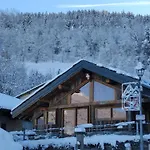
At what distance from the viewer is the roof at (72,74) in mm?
12974

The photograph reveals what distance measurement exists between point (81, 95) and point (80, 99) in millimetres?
172

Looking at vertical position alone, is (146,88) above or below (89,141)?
above

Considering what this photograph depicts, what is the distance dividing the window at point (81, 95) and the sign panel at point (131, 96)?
92.2 inches

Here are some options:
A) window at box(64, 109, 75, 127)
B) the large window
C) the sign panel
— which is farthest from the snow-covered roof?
the sign panel

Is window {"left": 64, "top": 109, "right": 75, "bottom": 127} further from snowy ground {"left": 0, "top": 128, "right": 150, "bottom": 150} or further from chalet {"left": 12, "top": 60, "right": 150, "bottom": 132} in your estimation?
snowy ground {"left": 0, "top": 128, "right": 150, "bottom": 150}

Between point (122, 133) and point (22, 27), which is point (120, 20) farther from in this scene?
point (122, 133)

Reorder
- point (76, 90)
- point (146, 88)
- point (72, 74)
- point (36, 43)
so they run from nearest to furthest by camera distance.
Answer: point (146, 88)
point (72, 74)
point (76, 90)
point (36, 43)

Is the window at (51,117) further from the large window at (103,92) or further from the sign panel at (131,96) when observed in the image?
the sign panel at (131,96)

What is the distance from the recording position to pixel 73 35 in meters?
136

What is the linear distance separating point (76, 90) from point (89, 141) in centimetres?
308

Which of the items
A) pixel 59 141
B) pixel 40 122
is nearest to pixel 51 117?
pixel 40 122

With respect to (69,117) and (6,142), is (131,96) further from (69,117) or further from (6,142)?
(6,142)

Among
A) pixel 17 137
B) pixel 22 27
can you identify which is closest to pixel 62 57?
pixel 22 27

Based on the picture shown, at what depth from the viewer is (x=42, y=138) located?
14.8 m
